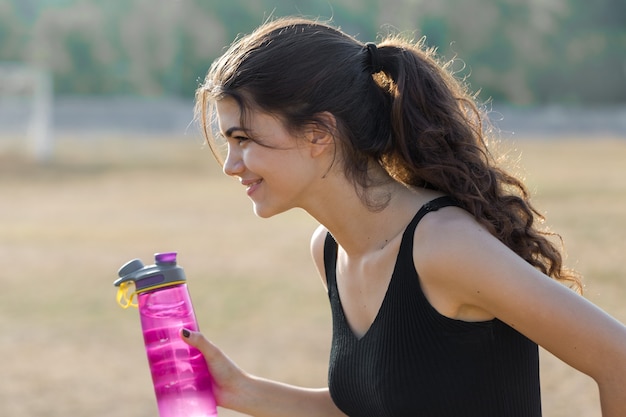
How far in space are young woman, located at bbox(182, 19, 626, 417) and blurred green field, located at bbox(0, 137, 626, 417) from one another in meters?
0.48

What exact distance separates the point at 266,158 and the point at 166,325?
365 mm

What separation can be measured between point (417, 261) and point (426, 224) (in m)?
0.07

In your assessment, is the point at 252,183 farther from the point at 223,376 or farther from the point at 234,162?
the point at 223,376

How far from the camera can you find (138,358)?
276 inches

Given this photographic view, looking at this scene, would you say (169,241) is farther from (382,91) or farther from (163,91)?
(163,91)

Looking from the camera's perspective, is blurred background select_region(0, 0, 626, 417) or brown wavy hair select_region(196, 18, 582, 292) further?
blurred background select_region(0, 0, 626, 417)

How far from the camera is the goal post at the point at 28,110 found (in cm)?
2583

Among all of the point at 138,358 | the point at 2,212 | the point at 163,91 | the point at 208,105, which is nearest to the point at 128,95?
the point at 163,91

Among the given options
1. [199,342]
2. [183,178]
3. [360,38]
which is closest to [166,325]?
[199,342]

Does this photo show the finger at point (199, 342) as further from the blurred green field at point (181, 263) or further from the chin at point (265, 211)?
the blurred green field at point (181, 263)

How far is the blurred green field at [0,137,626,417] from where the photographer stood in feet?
20.7

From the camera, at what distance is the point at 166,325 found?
1958 millimetres

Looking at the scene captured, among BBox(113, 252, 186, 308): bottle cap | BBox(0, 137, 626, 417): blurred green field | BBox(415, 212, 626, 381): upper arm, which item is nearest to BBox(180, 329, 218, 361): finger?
BBox(113, 252, 186, 308): bottle cap

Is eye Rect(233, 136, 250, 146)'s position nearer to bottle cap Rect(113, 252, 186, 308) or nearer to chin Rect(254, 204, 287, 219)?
chin Rect(254, 204, 287, 219)
